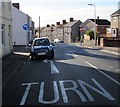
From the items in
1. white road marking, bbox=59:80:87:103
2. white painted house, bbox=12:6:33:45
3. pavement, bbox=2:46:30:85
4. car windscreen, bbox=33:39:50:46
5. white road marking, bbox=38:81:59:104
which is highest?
white painted house, bbox=12:6:33:45

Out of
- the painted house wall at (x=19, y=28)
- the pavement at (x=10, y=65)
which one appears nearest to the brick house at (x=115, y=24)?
the painted house wall at (x=19, y=28)

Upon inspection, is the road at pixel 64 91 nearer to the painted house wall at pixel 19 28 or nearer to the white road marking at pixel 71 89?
the white road marking at pixel 71 89

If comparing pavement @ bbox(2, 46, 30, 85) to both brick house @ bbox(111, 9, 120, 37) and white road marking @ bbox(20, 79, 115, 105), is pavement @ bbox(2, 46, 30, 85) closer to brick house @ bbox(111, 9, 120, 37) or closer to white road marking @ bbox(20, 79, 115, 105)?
white road marking @ bbox(20, 79, 115, 105)

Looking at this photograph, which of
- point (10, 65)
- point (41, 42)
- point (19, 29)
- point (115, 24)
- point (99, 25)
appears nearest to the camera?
point (10, 65)

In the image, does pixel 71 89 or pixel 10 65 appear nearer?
pixel 71 89

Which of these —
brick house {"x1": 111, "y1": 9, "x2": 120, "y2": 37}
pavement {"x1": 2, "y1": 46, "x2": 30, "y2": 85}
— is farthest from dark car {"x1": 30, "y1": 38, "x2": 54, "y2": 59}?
brick house {"x1": 111, "y1": 9, "x2": 120, "y2": 37}

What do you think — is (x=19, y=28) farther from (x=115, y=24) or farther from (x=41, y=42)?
(x=41, y=42)

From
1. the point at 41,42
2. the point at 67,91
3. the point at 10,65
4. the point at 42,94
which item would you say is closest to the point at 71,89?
the point at 67,91

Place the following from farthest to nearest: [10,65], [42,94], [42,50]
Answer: [42,50]
[10,65]
[42,94]

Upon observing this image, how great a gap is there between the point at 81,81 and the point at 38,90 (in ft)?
8.37

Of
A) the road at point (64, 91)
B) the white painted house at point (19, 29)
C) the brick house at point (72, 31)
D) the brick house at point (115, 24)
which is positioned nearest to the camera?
the road at point (64, 91)

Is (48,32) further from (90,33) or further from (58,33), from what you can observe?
(90,33)

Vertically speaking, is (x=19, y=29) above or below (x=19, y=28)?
below

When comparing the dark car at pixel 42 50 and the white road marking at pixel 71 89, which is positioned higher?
the dark car at pixel 42 50
